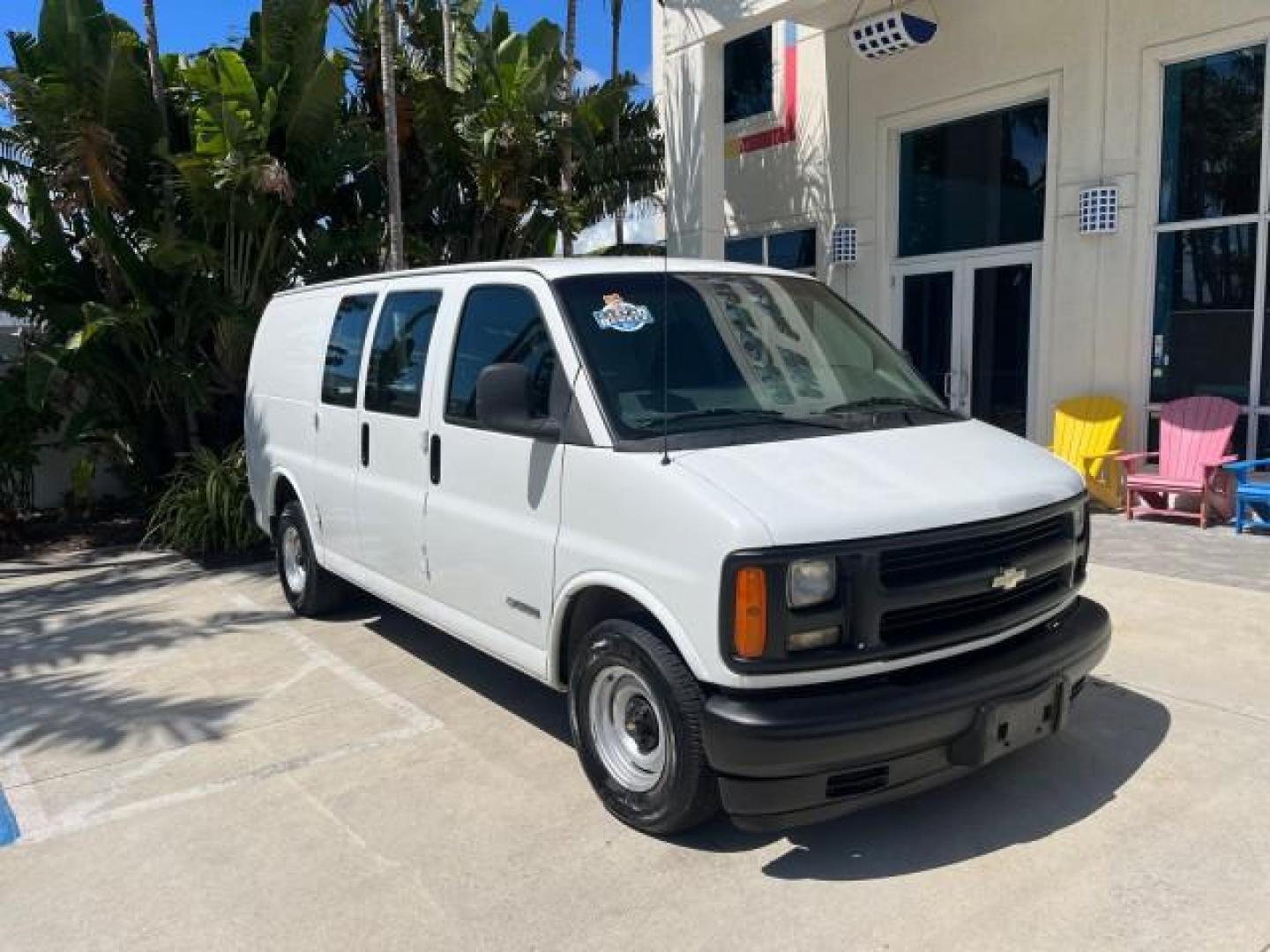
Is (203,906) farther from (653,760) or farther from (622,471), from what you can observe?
(622,471)

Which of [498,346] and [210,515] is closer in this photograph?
[498,346]

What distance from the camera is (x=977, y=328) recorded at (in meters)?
11.0

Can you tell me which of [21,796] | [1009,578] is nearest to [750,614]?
[1009,578]

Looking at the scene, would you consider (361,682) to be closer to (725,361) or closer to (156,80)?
Result: (725,361)

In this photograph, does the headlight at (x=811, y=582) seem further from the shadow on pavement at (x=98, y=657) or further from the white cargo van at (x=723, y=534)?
the shadow on pavement at (x=98, y=657)

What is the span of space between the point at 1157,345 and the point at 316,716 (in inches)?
325

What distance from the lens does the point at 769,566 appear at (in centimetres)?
309

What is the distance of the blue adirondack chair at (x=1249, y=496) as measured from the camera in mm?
7805

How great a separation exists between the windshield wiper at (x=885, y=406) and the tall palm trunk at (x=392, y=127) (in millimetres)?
7563

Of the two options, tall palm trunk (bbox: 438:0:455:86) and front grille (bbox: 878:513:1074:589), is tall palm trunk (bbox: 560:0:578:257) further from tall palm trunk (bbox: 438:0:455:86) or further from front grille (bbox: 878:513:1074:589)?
front grille (bbox: 878:513:1074:589)

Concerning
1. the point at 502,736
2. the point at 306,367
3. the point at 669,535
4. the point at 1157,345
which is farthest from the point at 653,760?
the point at 1157,345

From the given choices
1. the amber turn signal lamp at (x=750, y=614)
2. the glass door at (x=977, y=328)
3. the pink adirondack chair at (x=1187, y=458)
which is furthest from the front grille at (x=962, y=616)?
the glass door at (x=977, y=328)

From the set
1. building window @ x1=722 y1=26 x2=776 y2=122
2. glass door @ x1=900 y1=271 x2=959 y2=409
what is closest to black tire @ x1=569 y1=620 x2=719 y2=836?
glass door @ x1=900 y1=271 x2=959 y2=409

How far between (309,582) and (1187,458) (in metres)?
7.26
